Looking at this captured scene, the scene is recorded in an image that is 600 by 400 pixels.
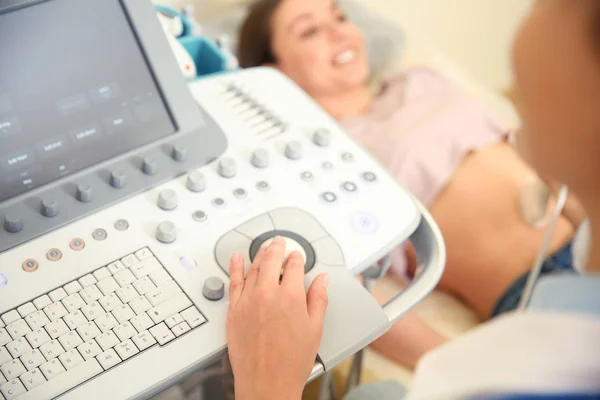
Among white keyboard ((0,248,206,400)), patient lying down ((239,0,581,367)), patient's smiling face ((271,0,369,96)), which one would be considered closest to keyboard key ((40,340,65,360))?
white keyboard ((0,248,206,400))

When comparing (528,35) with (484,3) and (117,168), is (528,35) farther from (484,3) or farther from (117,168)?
(484,3)

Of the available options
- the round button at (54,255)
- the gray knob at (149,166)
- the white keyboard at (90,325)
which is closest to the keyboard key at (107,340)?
the white keyboard at (90,325)

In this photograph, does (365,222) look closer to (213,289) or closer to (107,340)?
(213,289)

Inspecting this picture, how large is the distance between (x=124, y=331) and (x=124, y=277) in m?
0.06

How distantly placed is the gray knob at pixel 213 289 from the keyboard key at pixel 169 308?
0.07 feet

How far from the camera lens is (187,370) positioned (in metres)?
0.61

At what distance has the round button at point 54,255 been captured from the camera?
66 cm

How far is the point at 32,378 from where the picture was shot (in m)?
0.58

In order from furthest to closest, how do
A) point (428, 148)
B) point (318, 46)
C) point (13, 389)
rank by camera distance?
point (318, 46)
point (428, 148)
point (13, 389)

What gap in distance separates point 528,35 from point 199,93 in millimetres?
510

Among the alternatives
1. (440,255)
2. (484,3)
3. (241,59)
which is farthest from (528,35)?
(484,3)

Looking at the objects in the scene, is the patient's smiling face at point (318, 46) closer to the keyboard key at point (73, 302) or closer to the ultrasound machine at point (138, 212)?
the ultrasound machine at point (138, 212)

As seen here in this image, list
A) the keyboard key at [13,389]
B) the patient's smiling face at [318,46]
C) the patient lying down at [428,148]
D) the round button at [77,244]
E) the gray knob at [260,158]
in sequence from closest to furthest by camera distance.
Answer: the keyboard key at [13,389] → the round button at [77,244] → the gray knob at [260,158] → the patient lying down at [428,148] → the patient's smiling face at [318,46]

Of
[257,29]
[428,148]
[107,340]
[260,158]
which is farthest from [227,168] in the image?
[257,29]
